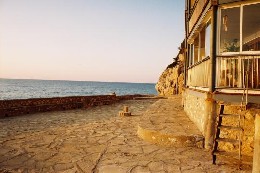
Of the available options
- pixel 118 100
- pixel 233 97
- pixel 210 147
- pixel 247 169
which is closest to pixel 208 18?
pixel 233 97

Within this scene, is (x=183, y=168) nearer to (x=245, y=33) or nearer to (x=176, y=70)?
(x=245, y=33)

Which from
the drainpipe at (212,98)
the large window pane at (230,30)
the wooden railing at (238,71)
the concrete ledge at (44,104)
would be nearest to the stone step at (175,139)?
the drainpipe at (212,98)

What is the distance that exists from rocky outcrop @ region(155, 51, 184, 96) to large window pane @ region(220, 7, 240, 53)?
1550cm

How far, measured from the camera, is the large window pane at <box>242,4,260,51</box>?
890 cm

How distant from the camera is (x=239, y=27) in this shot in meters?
12.6

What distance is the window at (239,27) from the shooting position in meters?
8.58

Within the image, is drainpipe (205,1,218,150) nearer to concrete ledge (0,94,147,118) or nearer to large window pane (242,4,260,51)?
large window pane (242,4,260,51)

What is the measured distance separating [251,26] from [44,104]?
14112 millimetres

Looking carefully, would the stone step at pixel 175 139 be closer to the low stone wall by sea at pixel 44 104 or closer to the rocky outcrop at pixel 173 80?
the low stone wall by sea at pixel 44 104

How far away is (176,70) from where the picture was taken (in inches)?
1309

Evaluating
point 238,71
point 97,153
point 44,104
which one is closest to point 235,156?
point 238,71

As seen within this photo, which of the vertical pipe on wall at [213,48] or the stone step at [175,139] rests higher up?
the vertical pipe on wall at [213,48]

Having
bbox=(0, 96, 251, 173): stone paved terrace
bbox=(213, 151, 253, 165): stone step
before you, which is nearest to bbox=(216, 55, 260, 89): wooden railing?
bbox=(213, 151, 253, 165): stone step

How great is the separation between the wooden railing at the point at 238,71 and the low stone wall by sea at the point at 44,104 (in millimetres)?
12740
